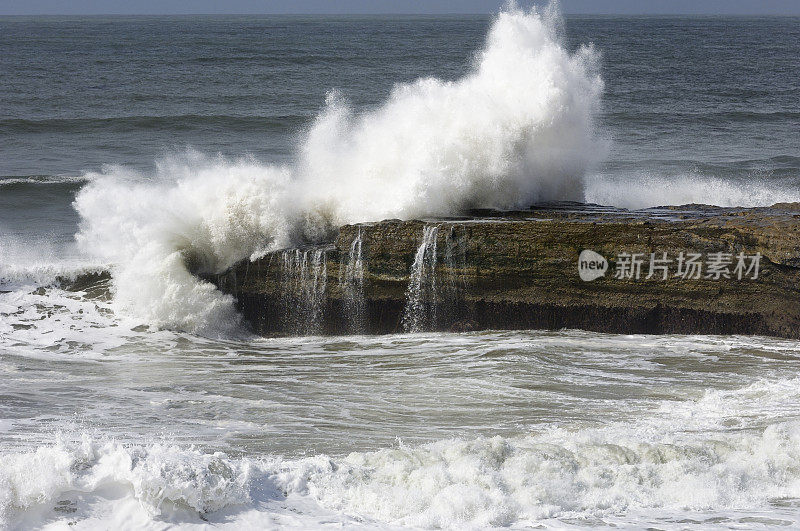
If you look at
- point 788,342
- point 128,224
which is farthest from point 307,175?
point 788,342

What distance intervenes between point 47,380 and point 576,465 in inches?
181

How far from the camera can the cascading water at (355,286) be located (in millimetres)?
8156

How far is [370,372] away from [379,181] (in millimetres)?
2862

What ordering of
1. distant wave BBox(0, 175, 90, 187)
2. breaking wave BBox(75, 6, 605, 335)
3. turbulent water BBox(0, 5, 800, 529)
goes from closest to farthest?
turbulent water BBox(0, 5, 800, 529) → breaking wave BBox(75, 6, 605, 335) → distant wave BBox(0, 175, 90, 187)

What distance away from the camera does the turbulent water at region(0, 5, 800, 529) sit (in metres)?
4.71

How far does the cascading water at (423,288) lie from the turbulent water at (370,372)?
3 centimetres

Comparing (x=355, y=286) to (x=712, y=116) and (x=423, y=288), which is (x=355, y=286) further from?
(x=712, y=116)

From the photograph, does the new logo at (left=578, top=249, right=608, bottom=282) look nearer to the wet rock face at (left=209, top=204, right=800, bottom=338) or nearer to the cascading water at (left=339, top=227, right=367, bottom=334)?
the wet rock face at (left=209, top=204, right=800, bottom=338)

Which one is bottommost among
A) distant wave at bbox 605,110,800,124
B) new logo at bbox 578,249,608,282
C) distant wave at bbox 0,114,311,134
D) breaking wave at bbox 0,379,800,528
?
breaking wave at bbox 0,379,800,528

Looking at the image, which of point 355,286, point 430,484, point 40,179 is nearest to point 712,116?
point 40,179

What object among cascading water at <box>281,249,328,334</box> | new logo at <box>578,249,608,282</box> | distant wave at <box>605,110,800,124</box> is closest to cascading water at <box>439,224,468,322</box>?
new logo at <box>578,249,608,282</box>

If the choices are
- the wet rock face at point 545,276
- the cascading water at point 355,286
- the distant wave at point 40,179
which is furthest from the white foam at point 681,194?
the distant wave at point 40,179

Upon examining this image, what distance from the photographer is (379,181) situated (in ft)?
31.0

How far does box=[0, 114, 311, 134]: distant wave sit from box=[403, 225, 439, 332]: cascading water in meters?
15.4
